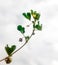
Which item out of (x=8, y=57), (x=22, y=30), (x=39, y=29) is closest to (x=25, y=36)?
(x=22, y=30)

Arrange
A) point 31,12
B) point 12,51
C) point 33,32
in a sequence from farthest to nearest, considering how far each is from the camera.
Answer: point 31,12, point 33,32, point 12,51

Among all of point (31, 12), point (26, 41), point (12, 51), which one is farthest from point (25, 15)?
point (12, 51)

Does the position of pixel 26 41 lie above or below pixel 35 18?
below

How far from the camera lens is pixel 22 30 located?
1.98 meters

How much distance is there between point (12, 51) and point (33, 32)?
37cm

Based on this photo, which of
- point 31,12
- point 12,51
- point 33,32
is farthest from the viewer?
point 31,12

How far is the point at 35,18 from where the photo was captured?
6.54 ft

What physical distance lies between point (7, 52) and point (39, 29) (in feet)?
1.58

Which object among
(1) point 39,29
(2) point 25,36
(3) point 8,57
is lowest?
(3) point 8,57

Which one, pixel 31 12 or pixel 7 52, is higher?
pixel 31 12

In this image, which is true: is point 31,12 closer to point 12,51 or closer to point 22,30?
point 22,30

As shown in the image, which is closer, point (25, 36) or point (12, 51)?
point (12, 51)

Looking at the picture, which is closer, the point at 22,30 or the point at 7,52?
the point at 7,52

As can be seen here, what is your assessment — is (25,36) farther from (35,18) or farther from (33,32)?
(35,18)
